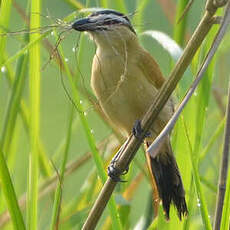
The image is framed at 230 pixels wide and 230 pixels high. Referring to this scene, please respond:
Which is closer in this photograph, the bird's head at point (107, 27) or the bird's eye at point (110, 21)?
the bird's head at point (107, 27)

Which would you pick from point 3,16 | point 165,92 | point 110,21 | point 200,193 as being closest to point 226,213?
point 200,193

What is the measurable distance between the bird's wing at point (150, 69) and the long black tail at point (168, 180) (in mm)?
240

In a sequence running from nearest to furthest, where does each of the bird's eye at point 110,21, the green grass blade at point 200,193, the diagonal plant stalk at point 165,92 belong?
the diagonal plant stalk at point 165,92 → the green grass blade at point 200,193 → the bird's eye at point 110,21

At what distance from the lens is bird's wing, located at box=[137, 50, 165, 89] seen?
2.02 meters

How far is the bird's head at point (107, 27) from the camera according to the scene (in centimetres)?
162

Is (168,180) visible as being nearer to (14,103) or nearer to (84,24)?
(14,103)

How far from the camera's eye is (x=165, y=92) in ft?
4.20

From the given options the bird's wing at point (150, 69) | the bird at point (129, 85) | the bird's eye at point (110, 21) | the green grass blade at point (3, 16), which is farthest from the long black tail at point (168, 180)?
the green grass blade at point (3, 16)

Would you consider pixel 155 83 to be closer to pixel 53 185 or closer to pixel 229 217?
pixel 53 185

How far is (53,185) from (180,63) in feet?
3.07

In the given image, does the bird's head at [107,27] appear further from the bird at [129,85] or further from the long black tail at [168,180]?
the long black tail at [168,180]

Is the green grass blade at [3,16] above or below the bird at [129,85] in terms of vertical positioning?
above

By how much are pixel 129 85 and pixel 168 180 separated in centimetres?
36

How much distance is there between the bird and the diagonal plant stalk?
446mm
